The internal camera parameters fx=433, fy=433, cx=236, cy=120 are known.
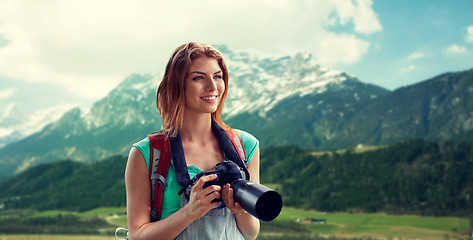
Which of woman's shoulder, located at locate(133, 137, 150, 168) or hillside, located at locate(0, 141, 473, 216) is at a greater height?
woman's shoulder, located at locate(133, 137, 150, 168)

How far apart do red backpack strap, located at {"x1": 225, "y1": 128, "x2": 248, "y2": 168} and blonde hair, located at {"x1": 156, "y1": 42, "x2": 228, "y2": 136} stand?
0.92 feet

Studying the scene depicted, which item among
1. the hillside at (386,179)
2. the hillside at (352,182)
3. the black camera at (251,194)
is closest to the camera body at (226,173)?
the black camera at (251,194)

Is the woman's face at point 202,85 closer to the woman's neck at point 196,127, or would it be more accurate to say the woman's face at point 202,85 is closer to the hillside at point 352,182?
the woman's neck at point 196,127

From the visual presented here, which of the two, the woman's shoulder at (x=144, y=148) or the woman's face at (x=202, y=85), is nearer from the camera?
the woman's shoulder at (x=144, y=148)

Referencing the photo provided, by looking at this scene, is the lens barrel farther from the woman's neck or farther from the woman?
the woman's neck

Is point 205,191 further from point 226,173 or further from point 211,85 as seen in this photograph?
point 211,85

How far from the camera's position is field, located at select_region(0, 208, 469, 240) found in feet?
265

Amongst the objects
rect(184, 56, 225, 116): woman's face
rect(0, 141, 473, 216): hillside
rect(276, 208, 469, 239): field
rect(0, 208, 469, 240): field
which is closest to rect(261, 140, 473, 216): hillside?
rect(0, 141, 473, 216): hillside

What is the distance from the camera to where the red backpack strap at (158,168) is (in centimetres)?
204

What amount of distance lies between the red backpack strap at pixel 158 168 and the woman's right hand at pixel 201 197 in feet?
0.64

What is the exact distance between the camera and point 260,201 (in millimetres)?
1807

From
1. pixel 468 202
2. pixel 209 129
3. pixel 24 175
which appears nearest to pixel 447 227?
pixel 468 202

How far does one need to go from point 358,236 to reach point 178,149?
83682 millimetres

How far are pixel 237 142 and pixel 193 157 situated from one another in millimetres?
252
